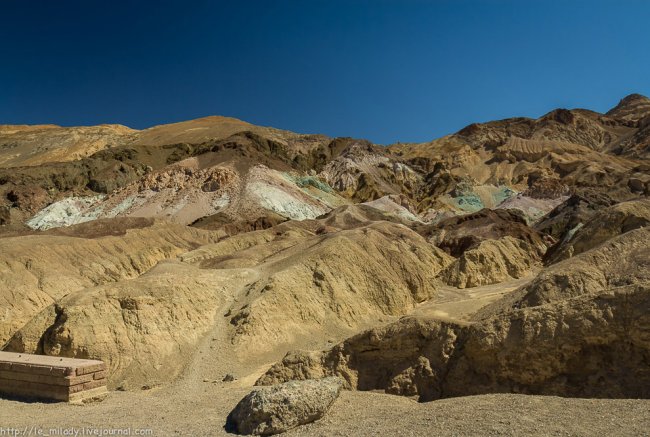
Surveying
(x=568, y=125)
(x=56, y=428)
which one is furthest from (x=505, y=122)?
(x=56, y=428)

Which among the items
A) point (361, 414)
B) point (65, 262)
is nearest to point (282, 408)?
point (361, 414)

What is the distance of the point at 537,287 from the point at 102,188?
6637cm

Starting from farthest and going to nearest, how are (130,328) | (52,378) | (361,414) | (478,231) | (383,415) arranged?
(478,231) → (130,328) → (52,378) → (361,414) → (383,415)

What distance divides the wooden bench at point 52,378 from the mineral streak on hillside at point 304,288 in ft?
3.42

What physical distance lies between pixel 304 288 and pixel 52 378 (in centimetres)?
1123

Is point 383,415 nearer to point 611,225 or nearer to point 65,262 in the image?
point 65,262

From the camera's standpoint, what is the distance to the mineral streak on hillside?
10.5 m

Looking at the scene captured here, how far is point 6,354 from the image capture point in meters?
15.6

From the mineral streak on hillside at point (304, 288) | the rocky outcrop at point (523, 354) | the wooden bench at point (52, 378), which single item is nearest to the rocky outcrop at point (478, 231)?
the mineral streak on hillside at point (304, 288)

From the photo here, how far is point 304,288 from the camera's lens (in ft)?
73.3

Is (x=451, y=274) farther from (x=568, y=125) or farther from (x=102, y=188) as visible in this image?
(x=568, y=125)

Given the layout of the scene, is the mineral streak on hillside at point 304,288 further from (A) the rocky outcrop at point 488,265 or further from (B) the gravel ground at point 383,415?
(B) the gravel ground at point 383,415

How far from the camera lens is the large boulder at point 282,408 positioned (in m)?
9.55

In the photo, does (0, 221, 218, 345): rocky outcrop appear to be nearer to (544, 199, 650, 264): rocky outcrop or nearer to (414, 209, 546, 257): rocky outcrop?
(414, 209, 546, 257): rocky outcrop
